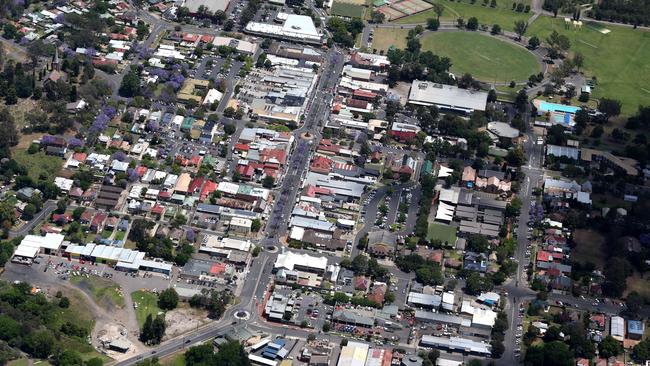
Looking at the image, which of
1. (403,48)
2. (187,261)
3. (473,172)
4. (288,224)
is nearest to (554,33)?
(403,48)

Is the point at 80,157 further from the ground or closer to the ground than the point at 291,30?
closer to the ground

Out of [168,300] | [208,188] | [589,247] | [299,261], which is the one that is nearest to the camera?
[168,300]

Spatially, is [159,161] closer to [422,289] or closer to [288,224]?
[288,224]

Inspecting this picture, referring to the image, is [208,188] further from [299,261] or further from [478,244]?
[478,244]

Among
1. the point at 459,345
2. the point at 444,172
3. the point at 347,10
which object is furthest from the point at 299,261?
the point at 347,10

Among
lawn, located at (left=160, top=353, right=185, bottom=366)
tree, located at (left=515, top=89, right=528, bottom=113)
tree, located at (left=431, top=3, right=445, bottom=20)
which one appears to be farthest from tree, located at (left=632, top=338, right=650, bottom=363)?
tree, located at (left=431, top=3, right=445, bottom=20)

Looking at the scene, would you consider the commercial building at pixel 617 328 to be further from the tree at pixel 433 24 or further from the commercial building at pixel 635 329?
the tree at pixel 433 24

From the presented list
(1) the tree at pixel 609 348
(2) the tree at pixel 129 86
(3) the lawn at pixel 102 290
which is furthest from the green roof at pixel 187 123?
(1) the tree at pixel 609 348
